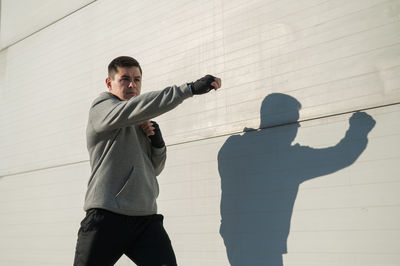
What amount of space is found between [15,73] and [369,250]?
306cm

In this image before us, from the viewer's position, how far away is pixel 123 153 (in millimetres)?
1728

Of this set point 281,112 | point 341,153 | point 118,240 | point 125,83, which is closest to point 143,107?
point 125,83

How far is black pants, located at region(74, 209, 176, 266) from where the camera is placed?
1.60 meters

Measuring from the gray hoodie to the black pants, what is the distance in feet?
0.13

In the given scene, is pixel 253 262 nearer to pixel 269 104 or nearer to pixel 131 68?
pixel 269 104

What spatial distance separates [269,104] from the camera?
194 cm

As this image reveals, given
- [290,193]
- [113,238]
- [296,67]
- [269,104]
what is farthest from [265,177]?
[113,238]

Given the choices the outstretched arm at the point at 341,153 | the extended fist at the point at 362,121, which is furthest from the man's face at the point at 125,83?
the extended fist at the point at 362,121

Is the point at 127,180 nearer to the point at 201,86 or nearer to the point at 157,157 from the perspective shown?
the point at 157,157

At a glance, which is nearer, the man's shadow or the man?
the man

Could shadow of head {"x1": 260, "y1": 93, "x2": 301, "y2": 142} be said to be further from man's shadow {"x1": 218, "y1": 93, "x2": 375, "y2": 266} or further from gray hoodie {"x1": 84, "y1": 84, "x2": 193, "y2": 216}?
gray hoodie {"x1": 84, "y1": 84, "x2": 193, "y2": 216}

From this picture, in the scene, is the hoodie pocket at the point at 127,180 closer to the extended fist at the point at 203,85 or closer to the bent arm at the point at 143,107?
the bent arm at the point at 143,107

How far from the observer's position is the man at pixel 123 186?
1600 millimetres

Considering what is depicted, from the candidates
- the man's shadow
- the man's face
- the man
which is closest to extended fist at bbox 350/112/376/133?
the man's shadow
